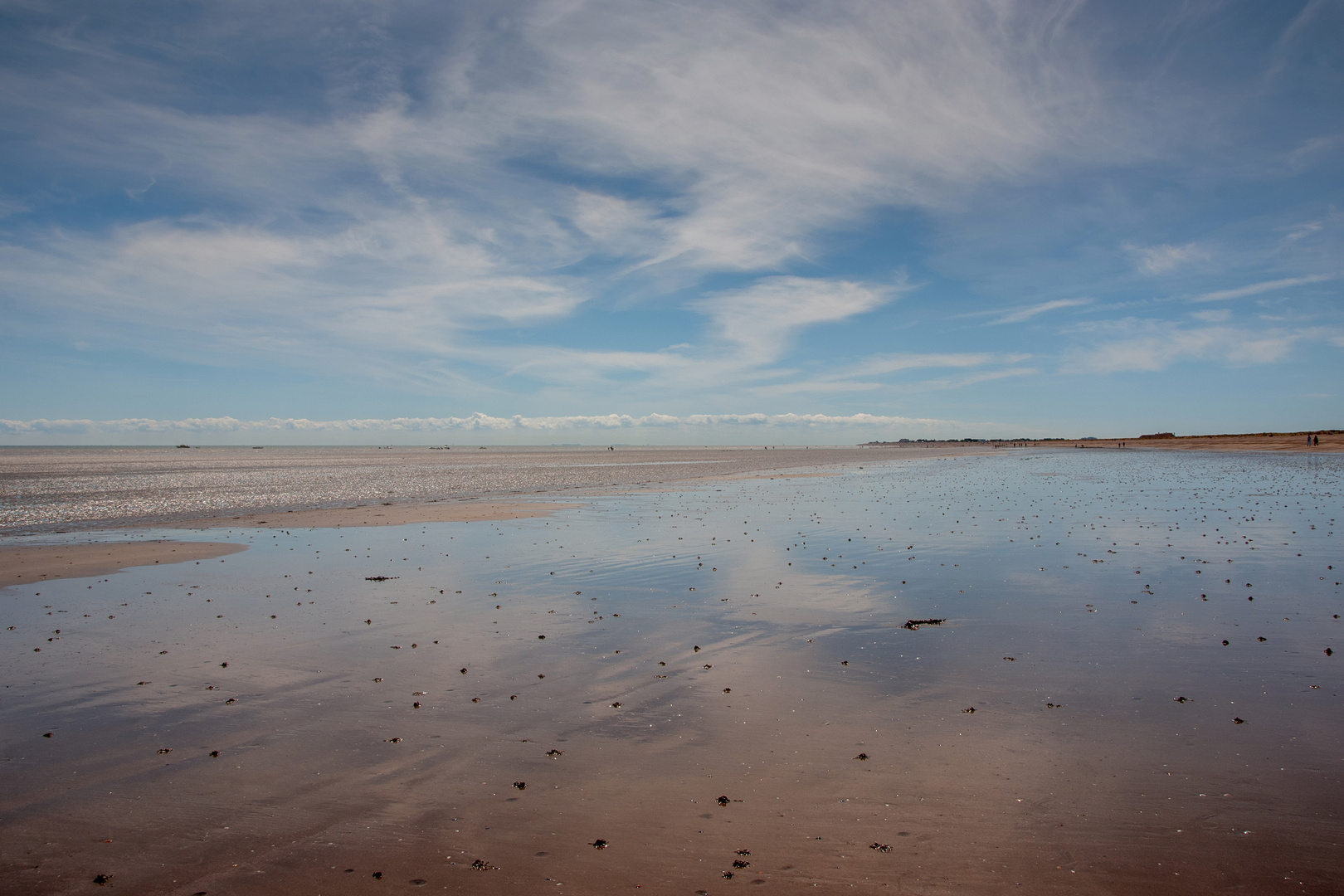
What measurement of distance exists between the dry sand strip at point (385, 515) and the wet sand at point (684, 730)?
12.3 meters

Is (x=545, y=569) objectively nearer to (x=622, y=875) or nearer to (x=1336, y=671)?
(x=622, y=875)

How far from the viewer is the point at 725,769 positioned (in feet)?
24.6

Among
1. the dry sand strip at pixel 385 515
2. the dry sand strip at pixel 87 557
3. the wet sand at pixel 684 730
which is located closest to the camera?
the wet sand at pixel 684 730

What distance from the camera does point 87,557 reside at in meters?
22.0

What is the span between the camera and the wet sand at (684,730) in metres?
5.96

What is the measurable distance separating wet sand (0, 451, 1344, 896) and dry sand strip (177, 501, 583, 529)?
1232 cm

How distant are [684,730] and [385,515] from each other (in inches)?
1138

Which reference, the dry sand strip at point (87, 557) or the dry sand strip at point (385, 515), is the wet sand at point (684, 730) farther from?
the dry sand strip at point (385, 515)

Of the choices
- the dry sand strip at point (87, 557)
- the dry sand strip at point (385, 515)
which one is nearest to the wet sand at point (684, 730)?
the dry sand strip at point (87, 557)

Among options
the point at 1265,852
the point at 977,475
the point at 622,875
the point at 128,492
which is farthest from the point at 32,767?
the point at 977,475

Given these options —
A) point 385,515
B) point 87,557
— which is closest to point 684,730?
point 87,557

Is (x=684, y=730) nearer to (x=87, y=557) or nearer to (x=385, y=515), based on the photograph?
(x=87, y=557)

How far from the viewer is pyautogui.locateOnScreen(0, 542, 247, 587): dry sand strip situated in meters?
19.3

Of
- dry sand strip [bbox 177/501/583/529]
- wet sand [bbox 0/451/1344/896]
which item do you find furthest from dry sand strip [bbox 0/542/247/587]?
dry sand strip [bbox 177/501/583/529]
